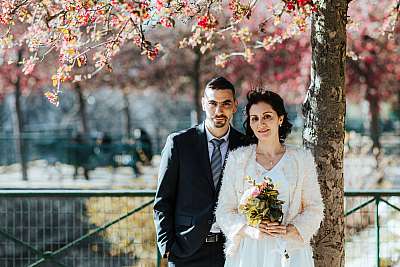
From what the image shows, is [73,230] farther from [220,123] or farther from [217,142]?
[220,123]

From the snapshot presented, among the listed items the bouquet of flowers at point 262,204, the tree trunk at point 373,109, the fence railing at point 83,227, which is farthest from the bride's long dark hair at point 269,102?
the tree trunk at point 373,109

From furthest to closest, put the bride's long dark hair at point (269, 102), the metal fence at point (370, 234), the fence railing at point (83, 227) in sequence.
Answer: the metal fence at point (370, 234) → the fence railing at point (83, 227) → the bride's long dark hair at point (269, 102)

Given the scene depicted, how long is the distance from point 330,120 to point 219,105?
3.37 ft

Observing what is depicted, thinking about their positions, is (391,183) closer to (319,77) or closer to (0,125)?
(319,77)

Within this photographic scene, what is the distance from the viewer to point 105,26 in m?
5.96

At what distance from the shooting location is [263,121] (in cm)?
450

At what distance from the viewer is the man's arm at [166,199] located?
4.91 metres

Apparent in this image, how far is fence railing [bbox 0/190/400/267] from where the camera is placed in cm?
673

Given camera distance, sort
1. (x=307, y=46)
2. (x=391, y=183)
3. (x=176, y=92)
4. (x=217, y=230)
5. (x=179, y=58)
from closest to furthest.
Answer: (x=217, y=230), (x=391, y=183), (x=307, y=46), (x=179, y=58), (x=176, y=92)

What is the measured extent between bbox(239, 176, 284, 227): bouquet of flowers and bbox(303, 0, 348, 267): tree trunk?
1186mm

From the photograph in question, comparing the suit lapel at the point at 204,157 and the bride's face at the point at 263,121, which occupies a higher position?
the bride's face at the point at 263,121

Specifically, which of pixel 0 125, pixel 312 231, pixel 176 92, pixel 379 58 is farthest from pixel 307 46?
pixel 0 125

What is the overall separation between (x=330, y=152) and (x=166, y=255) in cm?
142

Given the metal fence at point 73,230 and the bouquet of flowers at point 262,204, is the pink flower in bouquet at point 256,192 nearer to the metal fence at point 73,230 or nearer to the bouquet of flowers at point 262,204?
the bouquet of flowers at point 262,204
